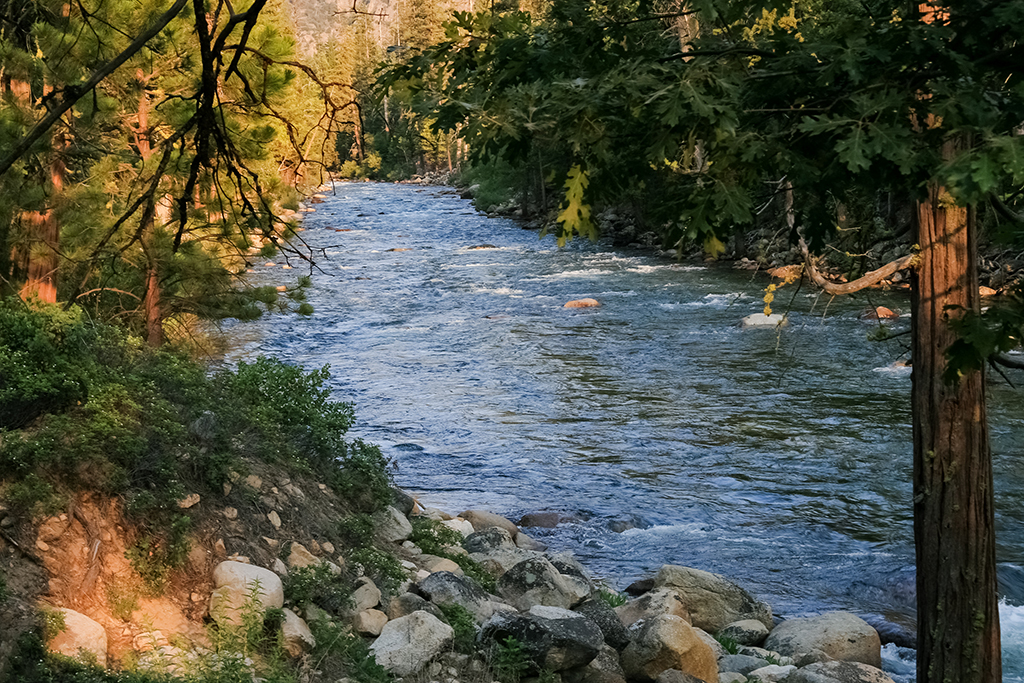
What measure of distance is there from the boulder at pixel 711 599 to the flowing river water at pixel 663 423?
500 mm

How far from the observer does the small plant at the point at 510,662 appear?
5691 millimetres

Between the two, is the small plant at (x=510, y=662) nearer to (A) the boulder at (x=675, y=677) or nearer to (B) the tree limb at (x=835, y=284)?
(A) the boulder at (x=675, y=677)

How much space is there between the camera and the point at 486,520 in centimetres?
991

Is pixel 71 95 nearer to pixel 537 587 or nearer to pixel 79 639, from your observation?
pixel 79 639

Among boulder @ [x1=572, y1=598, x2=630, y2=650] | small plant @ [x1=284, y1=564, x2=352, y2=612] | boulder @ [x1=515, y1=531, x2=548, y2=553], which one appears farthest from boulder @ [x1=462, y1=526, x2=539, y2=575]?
small plant @ [x1=284, y1=564, x2=352, y2=612]

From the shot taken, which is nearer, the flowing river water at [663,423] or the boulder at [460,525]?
the boulder at [460,525]

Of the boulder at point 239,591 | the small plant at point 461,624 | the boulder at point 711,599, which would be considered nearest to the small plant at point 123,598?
the boulder at point 239,591

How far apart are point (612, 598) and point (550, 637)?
255 centimetres

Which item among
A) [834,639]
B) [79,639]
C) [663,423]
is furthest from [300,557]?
[663,423]

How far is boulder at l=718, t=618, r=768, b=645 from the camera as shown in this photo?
796 cm

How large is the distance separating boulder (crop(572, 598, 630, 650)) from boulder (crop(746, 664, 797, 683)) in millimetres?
862

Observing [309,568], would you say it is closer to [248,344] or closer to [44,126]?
[44,126]

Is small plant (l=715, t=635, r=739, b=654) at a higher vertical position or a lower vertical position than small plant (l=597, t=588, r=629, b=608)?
lower

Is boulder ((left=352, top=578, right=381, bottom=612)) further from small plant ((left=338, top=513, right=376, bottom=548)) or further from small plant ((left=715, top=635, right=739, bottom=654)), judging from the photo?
small plant ((left=715, top=635, right=739, bottom=654))
